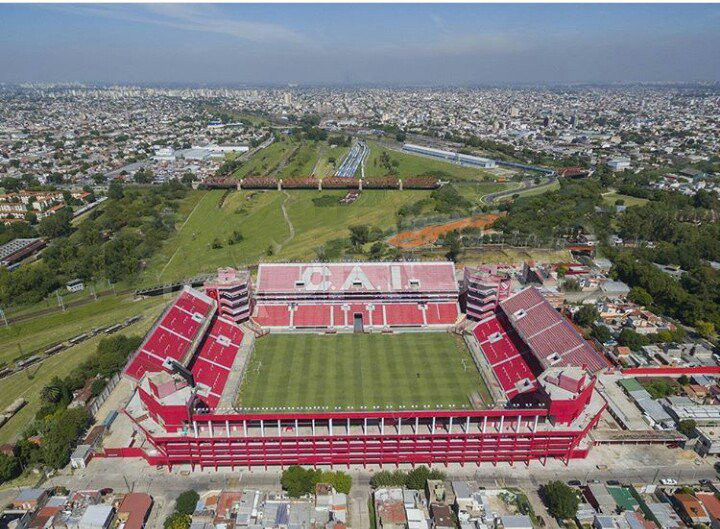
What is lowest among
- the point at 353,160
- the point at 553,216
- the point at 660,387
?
the point at 353,160

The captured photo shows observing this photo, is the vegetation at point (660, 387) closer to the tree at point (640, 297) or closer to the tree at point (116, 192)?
the tree at point (640, 297)

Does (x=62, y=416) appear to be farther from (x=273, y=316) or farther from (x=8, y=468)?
(x=273, y=316)

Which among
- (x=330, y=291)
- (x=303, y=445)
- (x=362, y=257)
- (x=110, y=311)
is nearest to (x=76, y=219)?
(x=110, y=311)

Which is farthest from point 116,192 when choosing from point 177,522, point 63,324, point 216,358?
point 177,522

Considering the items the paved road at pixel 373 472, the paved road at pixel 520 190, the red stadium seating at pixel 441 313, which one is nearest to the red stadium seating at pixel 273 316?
the red stadium seating at pixel 441 313

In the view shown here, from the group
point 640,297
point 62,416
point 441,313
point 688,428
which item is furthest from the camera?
point 640,297

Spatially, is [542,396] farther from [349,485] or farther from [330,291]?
[330,291]

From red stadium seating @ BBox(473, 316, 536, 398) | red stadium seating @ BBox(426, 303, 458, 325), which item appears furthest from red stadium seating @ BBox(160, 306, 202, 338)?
red stadium seating @ BBox(473, 316, 536, 398)
